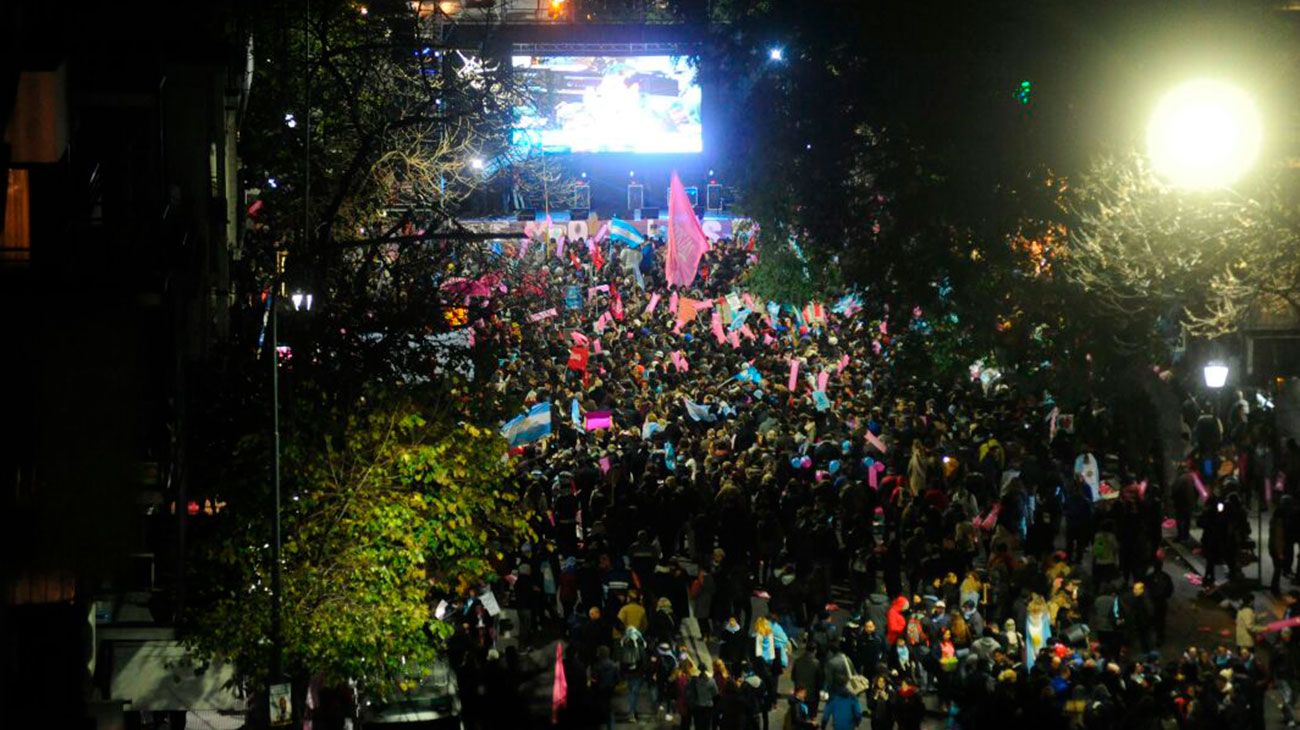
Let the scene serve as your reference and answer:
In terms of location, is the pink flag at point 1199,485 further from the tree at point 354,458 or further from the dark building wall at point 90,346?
the dark building wall at point 90,346

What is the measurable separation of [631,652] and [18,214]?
9933 mm

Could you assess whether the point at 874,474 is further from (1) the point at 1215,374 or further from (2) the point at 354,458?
(2) the point at 354,458

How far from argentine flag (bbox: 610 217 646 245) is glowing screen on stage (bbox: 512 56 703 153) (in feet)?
47.5

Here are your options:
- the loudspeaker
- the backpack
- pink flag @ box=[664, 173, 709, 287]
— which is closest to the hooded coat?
the backpack

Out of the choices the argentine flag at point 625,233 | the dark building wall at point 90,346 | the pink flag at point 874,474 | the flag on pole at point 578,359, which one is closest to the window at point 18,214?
the dark building wall at point 90,346

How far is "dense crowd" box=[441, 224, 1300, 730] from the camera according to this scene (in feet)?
61.6

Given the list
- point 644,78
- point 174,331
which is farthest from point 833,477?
point 644,78

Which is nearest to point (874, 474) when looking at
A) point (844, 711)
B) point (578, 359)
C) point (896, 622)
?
point (896, 622)

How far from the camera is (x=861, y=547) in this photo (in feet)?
83.2

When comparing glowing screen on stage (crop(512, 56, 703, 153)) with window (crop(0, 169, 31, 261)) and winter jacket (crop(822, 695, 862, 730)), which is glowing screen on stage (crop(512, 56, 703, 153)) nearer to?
winter jacket (crop(822, 695, 862, 730))

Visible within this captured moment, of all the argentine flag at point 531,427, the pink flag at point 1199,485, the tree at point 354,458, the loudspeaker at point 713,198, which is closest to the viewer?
the tree at point 354,458

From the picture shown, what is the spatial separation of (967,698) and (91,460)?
783 centimetres

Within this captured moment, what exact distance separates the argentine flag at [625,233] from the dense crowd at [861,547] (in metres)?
12.0

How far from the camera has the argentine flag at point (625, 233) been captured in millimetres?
49625
